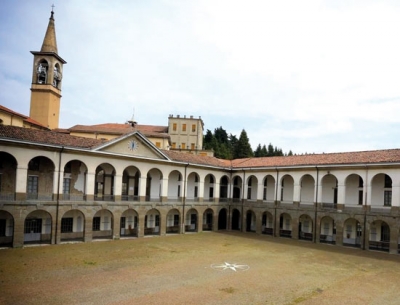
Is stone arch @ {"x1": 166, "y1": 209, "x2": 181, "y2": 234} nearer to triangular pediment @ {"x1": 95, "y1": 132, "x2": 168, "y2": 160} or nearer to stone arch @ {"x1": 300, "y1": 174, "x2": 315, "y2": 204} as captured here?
triangular pediment @ {"x1": 95, "y1": 132, "x2": 168, "y2": 160}

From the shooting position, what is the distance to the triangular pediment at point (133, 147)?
30.4 m

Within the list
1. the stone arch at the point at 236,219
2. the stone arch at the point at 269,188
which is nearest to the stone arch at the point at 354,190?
the stone arch at the point at 269,188

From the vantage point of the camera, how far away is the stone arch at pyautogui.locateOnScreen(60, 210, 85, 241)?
96.6 ft

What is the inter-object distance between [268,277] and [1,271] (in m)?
15.1

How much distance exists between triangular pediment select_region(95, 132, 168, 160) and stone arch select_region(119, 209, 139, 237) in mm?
5980

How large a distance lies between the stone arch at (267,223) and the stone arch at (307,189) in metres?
4.74

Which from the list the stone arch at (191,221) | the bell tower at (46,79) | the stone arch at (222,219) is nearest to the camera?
the stone arch at (191,221)

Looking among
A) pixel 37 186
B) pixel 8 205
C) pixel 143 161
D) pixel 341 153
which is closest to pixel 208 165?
pixel 143 161

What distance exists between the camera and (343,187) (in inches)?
1239

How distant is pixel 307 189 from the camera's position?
119 ft

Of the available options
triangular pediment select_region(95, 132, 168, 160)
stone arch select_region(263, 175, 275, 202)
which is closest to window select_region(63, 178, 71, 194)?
triangular pediment select_region(95, 132, 168, 160)

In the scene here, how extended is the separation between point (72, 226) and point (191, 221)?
14422mm

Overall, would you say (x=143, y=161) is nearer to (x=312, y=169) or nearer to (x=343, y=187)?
(x=312, y=169)

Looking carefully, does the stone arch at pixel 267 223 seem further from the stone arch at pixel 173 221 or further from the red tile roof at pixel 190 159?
the stone arch at pixel 173 221
